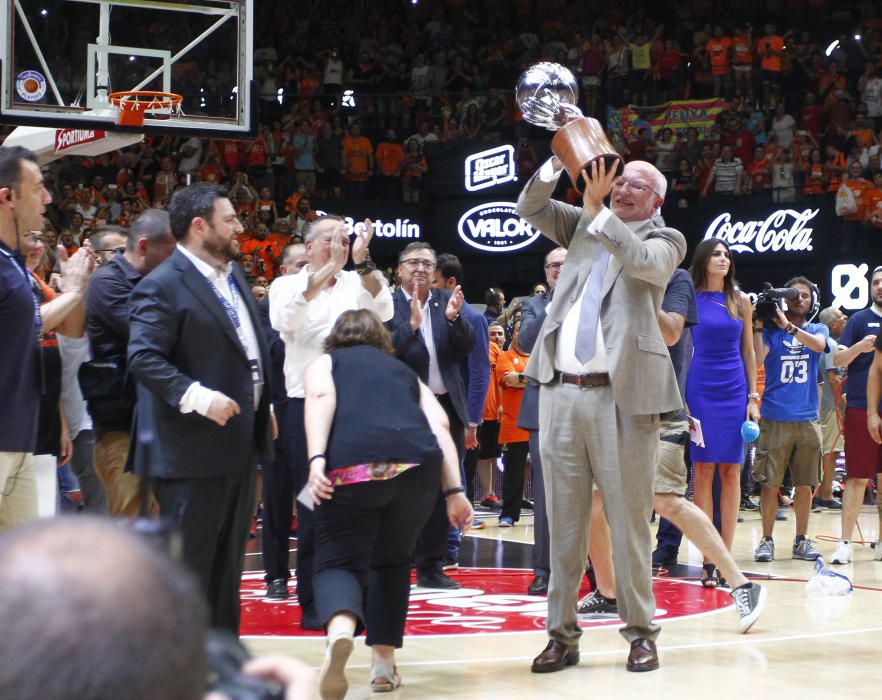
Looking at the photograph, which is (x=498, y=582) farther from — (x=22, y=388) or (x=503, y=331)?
(x=503, y=331)

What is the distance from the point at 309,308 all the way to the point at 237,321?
1328mm

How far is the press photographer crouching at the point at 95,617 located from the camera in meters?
0.73

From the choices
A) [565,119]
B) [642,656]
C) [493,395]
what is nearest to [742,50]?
[493,395]

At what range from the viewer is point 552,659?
463cm

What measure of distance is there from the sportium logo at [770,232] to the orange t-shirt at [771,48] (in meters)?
3.69

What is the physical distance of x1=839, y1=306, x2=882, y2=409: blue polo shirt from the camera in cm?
846

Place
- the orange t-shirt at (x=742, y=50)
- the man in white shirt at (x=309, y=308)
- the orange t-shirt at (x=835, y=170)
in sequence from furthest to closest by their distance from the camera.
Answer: the orange t-shirt at (x=742, y=50) < the orange t-shirt at (x=835, y=170) < the man in white shirt at (x=309, y=308)

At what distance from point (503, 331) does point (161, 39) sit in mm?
4382

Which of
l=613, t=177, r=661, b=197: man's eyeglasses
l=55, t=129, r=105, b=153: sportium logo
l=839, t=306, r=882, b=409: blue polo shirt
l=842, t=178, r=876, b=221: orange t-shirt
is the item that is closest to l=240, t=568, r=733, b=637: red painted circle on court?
l=613, t=177, r=661, b=197: man's eyeglasses

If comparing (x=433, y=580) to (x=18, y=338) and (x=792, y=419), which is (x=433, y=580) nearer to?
(x=792, y=419)

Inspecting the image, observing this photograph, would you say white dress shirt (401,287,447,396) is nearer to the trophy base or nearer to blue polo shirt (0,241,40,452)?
the trophy base

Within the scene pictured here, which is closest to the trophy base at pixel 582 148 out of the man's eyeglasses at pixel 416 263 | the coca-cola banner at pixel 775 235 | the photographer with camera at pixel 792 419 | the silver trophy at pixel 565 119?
the silver trophy at pixel 565 119

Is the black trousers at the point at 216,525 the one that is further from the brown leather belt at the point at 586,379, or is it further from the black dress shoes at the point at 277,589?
the black dress shoes at the point at 277,589

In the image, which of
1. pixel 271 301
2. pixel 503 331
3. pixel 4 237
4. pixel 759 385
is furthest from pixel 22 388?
pixel 759 385
